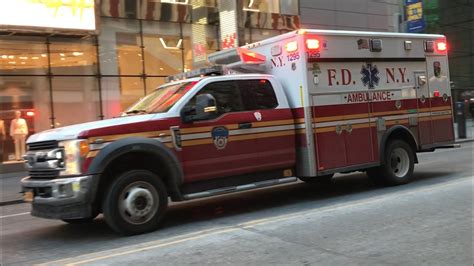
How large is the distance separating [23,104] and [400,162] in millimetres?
11926

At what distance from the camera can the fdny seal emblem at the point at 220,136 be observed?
767 cm

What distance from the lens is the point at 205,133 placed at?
7.57 metres

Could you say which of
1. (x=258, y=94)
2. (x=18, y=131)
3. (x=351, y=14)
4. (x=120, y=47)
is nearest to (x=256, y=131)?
(x=258, y=94)

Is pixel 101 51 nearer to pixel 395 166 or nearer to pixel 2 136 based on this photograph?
pixel 2 136

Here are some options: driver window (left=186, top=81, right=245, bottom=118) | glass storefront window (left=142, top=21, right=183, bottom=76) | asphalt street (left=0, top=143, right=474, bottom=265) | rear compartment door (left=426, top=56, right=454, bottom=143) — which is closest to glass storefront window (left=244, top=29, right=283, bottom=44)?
glass storefront window (left=142, top=21, right=183, bottom=76)

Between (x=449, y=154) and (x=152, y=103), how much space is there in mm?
10936

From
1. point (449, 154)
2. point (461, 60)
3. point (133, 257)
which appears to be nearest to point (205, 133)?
point (133, 257)

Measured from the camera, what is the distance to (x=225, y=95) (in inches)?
316

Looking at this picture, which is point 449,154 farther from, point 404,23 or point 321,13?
point 321,13

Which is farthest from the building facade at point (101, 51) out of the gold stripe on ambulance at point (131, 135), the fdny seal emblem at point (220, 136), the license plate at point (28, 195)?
the gold stripe on ambulance at point (131, 135)

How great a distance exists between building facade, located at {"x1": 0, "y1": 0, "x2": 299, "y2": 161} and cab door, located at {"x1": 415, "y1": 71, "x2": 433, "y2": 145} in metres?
8.49

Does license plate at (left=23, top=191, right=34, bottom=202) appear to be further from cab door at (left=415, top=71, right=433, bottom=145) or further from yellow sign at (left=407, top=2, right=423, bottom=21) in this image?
yellow sign at (left=407, top=2, right=423, bottom=21)

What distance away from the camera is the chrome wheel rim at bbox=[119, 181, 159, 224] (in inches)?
272

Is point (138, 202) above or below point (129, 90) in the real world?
below
